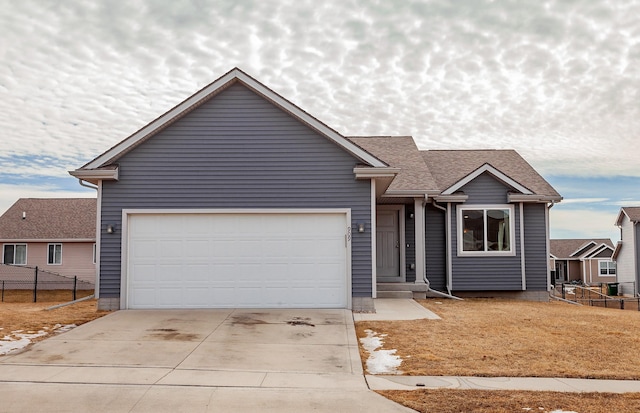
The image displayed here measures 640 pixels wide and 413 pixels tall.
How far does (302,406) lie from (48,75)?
14.2m

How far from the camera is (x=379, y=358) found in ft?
31.4

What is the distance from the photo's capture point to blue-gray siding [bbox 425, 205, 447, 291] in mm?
19641

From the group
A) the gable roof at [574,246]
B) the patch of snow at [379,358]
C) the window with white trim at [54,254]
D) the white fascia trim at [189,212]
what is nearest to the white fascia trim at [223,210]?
the white fascia trim at [189,212]

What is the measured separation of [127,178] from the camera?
14.4 m

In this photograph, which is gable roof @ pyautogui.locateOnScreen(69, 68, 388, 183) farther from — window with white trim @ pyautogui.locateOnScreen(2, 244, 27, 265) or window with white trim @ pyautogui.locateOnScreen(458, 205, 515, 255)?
window with white trim @ pyautogui.locateOnScreen(2, 244, 27, 265)

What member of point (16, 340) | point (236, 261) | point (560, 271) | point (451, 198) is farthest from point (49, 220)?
point (560, 271)

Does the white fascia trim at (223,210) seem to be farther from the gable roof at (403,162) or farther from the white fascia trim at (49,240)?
the white fascia trim at (49,240)

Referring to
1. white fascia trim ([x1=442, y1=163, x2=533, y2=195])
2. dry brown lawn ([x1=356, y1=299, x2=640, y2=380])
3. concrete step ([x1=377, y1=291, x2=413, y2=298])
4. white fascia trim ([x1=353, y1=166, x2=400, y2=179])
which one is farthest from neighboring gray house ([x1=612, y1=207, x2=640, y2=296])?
white fascia trim ([x1=353, y1=166, x2=400, y2=179])

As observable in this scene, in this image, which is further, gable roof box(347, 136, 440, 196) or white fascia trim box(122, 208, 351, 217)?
gable roof box(347, 136, 440, 196)

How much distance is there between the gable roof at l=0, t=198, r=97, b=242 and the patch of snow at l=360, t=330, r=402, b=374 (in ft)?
74.8

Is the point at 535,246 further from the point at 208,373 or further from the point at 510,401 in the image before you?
the point at 208,373

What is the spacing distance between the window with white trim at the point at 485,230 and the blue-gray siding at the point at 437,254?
665 millimetres

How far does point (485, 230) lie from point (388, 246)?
320 centimetres

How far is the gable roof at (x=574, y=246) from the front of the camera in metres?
55.3
